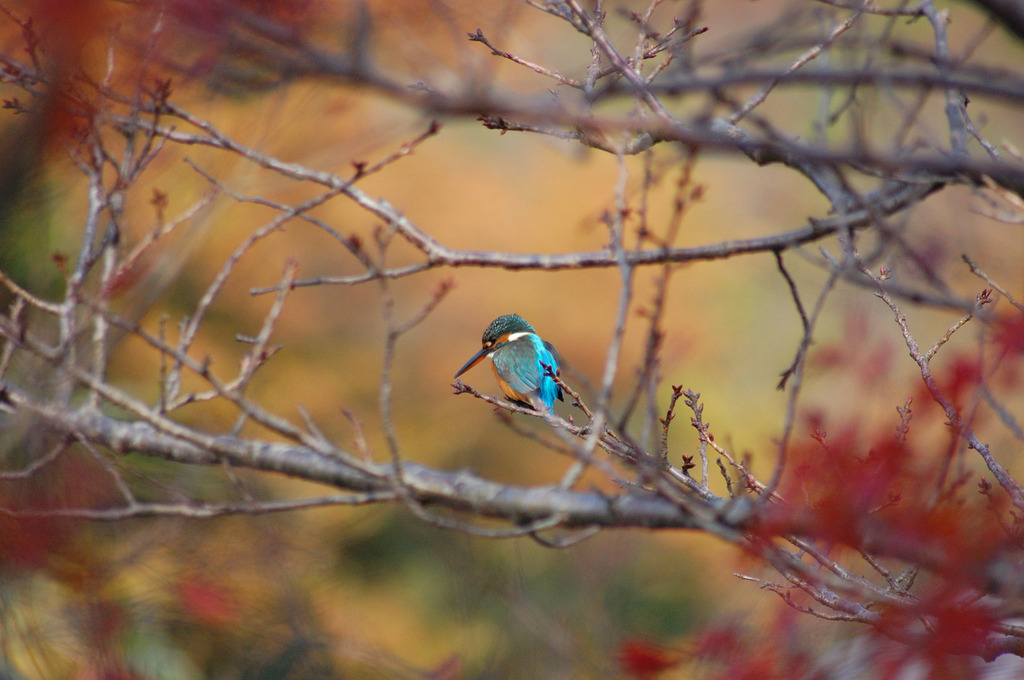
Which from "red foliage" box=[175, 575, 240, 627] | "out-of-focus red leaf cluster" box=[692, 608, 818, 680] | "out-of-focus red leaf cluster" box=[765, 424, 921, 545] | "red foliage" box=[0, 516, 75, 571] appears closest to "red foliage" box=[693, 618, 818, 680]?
"out-of-focus red leaf cluster" box=[692, 608, 818, 680]

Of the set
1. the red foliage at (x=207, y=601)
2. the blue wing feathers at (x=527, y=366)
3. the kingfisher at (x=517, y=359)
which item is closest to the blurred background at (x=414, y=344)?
the red foliage at (x=207, y=601)

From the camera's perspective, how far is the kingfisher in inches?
163

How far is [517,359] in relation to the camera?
14.0ft

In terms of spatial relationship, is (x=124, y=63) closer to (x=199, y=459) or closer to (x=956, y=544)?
(x=199, y=459)

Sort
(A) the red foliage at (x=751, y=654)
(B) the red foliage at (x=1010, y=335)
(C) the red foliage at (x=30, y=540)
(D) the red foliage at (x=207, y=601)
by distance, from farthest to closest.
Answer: (D) the red foliage at (x=207, y=601) < (C) the red foliage at (x=30, y=540) < (A) the red foliage at (x=751, y=654) < (B) the red foliage at (x=1010, y=335)

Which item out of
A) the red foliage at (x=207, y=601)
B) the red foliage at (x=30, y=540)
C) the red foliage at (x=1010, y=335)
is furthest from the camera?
the red foliage at (x=207, y=601)

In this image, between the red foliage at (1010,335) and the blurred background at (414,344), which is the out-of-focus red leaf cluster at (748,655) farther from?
the red foliage at (1010,335)

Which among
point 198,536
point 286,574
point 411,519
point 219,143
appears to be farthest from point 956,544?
point 411,519

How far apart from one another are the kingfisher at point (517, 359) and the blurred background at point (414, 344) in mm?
518

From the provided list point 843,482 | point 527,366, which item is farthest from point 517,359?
point 843,482

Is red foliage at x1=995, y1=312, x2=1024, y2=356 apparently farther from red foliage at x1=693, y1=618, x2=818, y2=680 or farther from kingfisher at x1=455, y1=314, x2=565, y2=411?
kingfisher at x1=455, y1=314, x2=565, y2=411

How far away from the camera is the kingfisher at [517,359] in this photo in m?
4.15

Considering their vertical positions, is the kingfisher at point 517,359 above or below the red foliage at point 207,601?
above

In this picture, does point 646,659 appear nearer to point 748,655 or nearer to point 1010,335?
point 748,655
